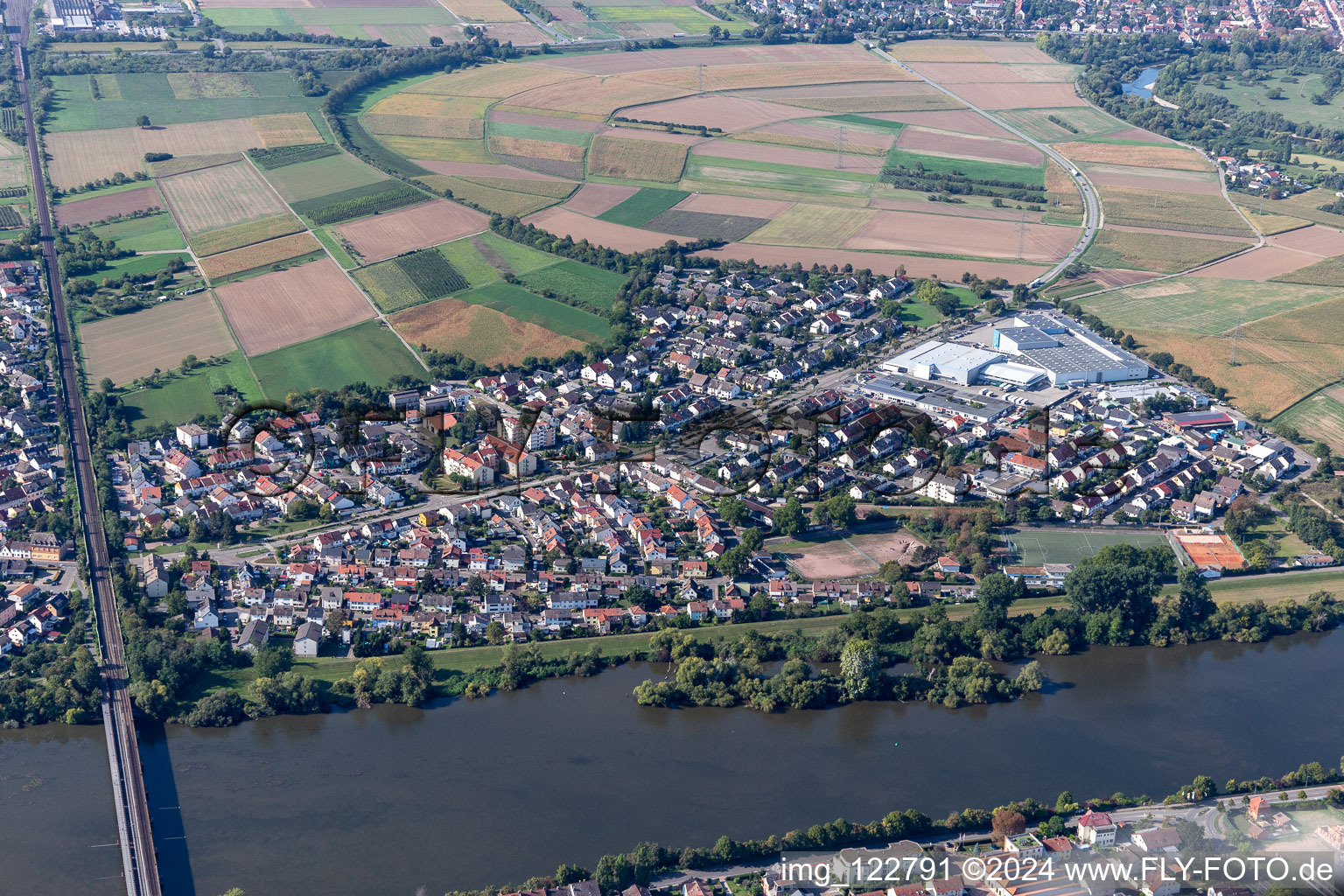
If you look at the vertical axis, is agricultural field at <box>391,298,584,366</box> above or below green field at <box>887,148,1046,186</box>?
below

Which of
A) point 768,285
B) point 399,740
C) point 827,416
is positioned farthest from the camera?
point 768,285

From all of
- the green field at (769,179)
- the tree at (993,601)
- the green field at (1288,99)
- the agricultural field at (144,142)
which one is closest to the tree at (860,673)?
the tree at (993,601)

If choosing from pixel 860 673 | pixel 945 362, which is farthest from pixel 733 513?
pixel 945 362

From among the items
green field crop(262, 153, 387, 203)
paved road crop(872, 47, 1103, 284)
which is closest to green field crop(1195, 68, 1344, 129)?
paved road crop(872, 47, 1103, 284)

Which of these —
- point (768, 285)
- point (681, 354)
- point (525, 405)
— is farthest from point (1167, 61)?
point (525, 405)

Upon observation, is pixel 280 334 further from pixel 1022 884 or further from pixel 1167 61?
pixel 1167 61

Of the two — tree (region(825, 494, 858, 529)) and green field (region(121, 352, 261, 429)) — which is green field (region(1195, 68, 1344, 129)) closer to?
tree (region(825, 494, 858, 529))

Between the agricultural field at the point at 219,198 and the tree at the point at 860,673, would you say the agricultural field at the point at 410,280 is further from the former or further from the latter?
the tree at the point at 860,673

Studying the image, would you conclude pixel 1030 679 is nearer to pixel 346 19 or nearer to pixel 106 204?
pixel 106 204
